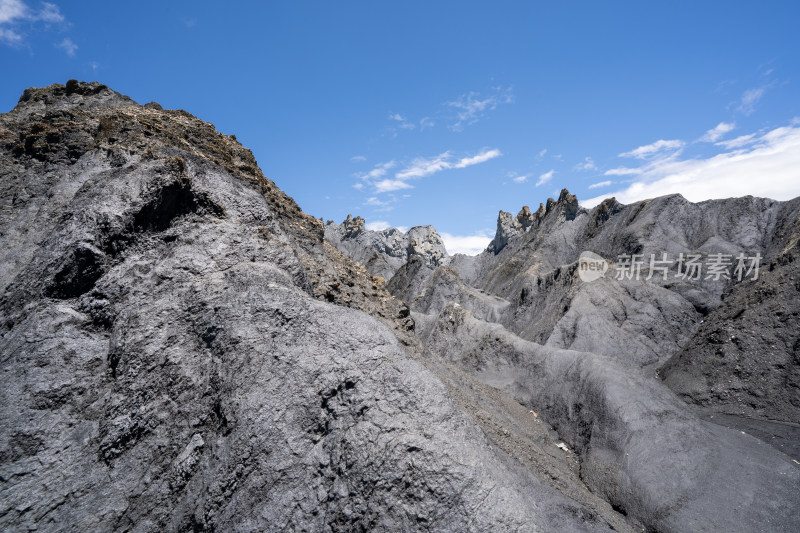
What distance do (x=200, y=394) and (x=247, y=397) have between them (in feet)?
2.68

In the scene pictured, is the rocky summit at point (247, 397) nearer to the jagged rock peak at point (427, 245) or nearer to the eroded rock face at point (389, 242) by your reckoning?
the jagged rock peak at point (427, 245)

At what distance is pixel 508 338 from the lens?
20.4 metres

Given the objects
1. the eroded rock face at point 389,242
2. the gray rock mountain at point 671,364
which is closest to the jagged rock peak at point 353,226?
the eroded rock face at point 389,242

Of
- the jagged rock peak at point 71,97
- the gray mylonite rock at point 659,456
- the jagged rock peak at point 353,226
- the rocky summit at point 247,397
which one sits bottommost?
the gray mylonite rock at point 659,456

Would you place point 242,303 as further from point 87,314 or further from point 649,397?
point 649,397

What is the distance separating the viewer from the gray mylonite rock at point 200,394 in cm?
454

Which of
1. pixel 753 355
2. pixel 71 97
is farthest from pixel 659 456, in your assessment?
pixel 71 97

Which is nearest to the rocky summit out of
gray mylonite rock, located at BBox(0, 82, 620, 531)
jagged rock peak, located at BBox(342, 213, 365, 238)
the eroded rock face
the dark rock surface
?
gray mylonite rock, located at BBox(0, 82, 620, 531)

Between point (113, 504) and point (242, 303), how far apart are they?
2781 millimetres

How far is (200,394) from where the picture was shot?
554cm

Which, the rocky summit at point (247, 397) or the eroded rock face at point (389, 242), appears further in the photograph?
the eroded rock face at point (389, 242)

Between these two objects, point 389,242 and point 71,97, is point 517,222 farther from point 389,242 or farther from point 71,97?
point 71,97

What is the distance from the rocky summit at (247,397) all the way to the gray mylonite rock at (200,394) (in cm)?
3

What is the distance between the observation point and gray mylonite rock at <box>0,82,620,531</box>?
454 centimetres
